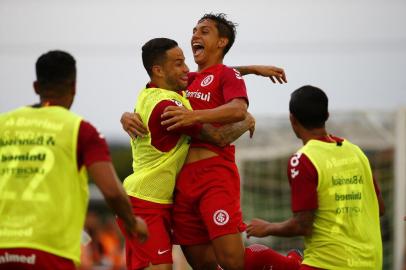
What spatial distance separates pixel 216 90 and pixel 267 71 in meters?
0.86

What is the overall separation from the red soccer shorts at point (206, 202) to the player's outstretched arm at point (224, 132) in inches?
9.0

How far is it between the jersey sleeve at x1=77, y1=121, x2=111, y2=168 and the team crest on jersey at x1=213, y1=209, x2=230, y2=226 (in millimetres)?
2469

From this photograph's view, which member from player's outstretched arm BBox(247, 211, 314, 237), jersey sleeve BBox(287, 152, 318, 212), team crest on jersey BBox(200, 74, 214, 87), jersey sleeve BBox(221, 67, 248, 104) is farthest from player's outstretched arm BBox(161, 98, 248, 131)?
player's outstretched arm BBox(247, 211, 314, 237)

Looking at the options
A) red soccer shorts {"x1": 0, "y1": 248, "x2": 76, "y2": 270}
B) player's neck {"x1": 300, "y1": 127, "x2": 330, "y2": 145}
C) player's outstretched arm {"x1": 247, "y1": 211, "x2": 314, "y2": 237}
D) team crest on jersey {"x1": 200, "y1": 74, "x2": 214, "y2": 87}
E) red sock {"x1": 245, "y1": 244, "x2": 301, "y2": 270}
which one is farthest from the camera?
team crest on jersey {"x1": 200, "y1": 74, "x2": 214, "y2": 87}

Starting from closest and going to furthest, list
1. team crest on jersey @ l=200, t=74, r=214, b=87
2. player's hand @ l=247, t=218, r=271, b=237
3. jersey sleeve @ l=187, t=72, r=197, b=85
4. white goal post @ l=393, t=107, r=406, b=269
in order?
player's hand @ l=247, t=218, r=271, b=237, team crest on jersey @ l=200, t=74, r=214, b=87, jersey sleeve @ l=187, t=72, r=197, b=85, white goal post @ l=393, t=107, r=406, b=269

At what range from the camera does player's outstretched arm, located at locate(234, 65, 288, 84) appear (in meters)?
10.2

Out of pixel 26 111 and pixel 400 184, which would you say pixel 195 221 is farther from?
pixel 400 184

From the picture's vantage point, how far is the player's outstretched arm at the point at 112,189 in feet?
22.7

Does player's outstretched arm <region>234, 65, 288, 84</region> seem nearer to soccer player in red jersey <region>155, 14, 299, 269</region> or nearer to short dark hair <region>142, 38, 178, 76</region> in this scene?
soccer player in red jersey <region>155, 14, 299, 269</region>

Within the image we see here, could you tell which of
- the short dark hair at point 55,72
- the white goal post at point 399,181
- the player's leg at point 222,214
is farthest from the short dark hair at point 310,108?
the white goal post at point 399,181

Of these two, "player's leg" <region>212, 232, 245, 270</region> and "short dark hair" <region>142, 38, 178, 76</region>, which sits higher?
"short dark hair" <region>142, 38, 178, 76</region>

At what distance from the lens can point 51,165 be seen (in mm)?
6953

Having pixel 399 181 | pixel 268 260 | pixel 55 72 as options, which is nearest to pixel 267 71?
pixel 268 260

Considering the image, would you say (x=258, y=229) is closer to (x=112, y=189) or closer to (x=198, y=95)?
(x=198, y=95)
